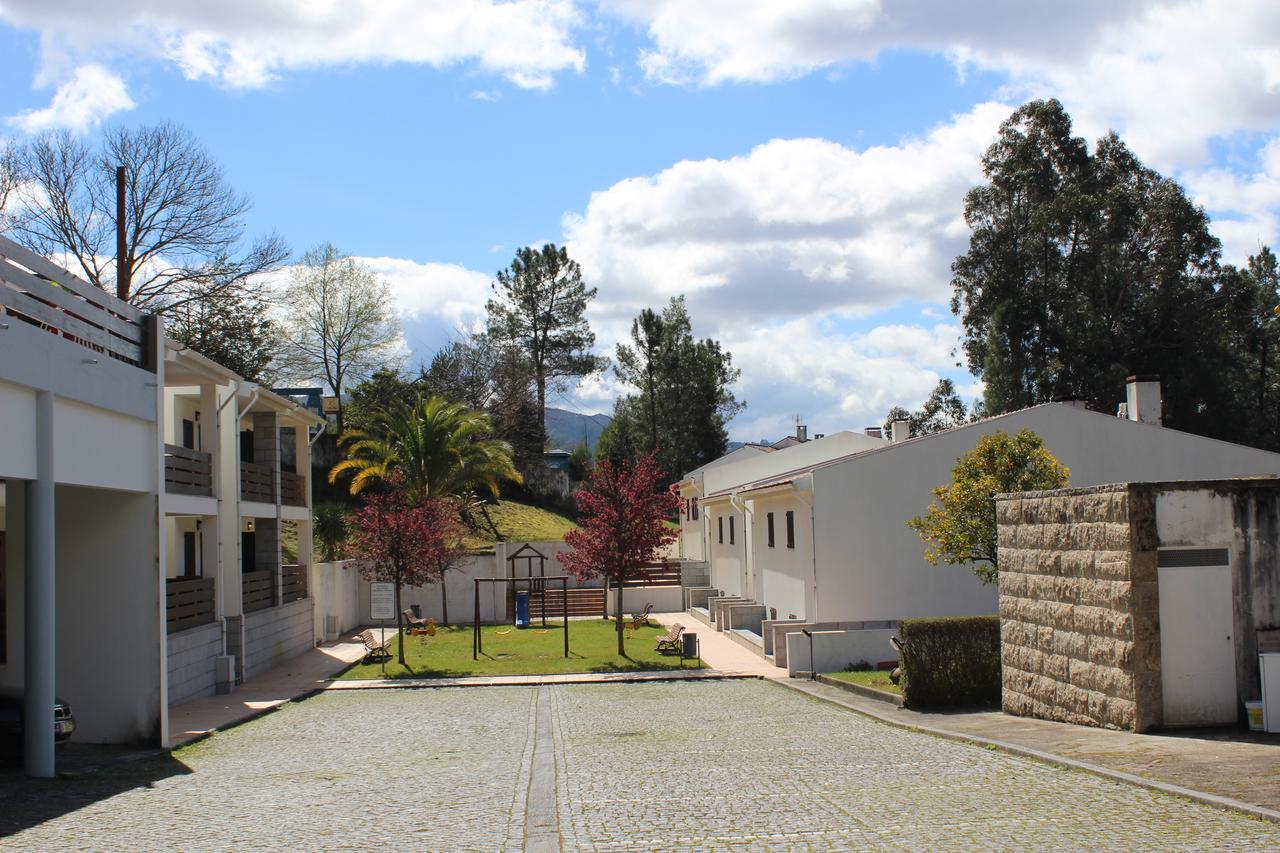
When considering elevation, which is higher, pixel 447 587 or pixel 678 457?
pixel 678 457

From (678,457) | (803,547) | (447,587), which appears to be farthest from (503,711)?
(678,457)

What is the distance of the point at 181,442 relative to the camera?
23.6 m

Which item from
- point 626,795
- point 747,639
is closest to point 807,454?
point 747,639

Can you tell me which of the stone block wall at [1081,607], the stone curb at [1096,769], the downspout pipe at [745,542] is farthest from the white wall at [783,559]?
the stone block wall at [1081,607]

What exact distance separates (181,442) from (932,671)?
16.0m

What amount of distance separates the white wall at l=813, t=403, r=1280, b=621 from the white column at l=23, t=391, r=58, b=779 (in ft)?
51.7

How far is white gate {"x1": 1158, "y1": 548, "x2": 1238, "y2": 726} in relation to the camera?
1195cm

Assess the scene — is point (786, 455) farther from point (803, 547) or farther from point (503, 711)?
point (503, 711)

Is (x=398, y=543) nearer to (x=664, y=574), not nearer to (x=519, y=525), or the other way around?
(x=664, y=574)

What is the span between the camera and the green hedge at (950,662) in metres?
16.7

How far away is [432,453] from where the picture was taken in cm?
3806

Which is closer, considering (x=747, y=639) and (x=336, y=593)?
(x=747, y=639)

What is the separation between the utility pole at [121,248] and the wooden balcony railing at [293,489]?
9360mm

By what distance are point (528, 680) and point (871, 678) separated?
6.87m
